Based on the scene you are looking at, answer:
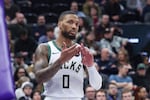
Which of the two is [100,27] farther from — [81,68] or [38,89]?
[81,68]

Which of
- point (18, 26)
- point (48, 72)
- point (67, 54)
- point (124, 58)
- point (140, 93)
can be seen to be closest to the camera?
point (67, 54)

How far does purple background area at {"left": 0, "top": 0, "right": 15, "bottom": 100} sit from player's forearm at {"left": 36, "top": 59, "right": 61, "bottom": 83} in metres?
1.34

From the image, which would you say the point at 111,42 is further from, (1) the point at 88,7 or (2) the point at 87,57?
(2) the point at 87,57

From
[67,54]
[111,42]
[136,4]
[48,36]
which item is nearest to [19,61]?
[48,36]

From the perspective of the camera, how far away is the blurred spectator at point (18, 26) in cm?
1477

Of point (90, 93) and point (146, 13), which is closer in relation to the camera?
point (90, 93)

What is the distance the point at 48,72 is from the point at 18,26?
29.9ft

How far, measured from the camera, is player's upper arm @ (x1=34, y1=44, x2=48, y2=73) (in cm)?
600

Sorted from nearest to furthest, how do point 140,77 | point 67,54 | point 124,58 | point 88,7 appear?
1. point 67,54
2. point 140,77
3. point 124,58
4. point 88,7

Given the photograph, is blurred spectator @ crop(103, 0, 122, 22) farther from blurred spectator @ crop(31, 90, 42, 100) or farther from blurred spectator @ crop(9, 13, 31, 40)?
blurred spectator @ crop(31, 90, 42, 100)

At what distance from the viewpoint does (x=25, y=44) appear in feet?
47.3

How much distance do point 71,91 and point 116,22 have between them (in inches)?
413

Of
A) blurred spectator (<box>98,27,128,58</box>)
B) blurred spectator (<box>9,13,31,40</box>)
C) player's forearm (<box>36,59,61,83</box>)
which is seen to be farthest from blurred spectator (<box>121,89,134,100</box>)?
player's forearm (<box>36,59,61,83</box>)

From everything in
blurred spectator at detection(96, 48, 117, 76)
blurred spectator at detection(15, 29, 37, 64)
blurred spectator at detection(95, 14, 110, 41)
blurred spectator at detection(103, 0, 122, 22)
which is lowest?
blurred spectator at detection(96, 48, 117, 76)
